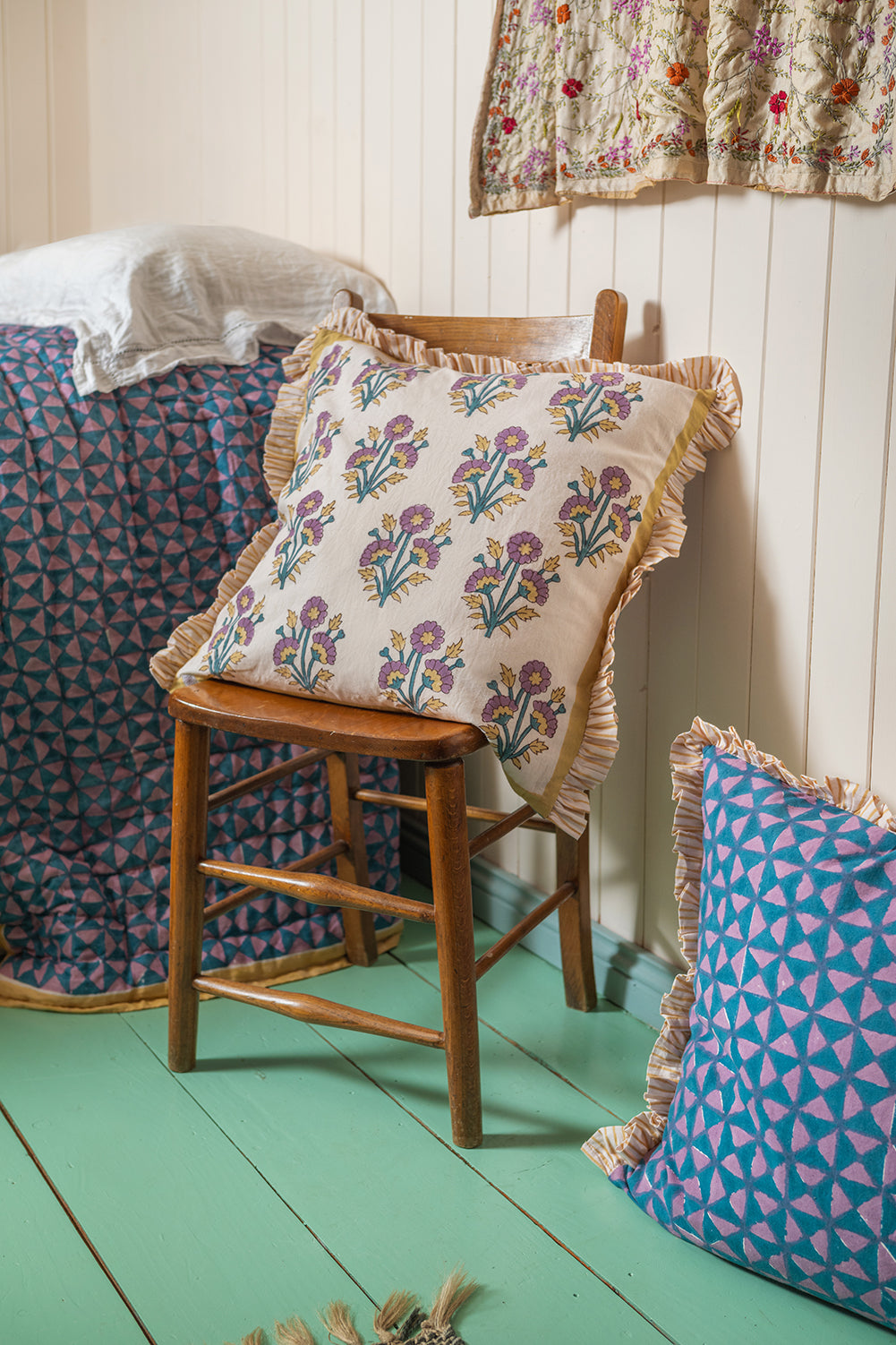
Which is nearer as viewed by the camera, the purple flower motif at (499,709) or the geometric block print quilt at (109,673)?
the purple flower motif at (499,709)

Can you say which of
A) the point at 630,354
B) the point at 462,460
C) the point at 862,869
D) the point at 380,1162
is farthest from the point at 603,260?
the point at 380,1162

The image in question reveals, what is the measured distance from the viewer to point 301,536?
48.4 inches

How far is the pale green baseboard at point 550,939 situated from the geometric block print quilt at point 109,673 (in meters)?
0.24

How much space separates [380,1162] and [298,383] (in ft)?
2.92

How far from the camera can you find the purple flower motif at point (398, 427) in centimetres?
121

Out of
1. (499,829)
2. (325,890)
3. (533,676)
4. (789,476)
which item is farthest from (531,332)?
(325,890)

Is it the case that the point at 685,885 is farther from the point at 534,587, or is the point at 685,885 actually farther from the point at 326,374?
the point at 326,374

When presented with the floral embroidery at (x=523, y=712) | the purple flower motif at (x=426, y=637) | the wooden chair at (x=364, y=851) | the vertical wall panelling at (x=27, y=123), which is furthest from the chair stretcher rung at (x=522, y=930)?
the vertical wall panelling at (x=27, y=123)

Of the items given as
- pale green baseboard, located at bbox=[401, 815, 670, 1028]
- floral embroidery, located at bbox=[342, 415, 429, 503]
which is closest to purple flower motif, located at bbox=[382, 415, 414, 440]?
floral embroidery, located at bbox=[342, 415, 429, 503]

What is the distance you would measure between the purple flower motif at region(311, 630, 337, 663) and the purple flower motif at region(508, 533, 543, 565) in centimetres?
20

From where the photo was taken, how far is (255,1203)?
3.54 feet

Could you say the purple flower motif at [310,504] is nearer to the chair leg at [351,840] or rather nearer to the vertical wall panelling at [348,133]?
the chair leg at [351,840]

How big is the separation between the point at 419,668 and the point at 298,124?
1249mm

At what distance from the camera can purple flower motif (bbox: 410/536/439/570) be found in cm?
114
